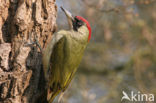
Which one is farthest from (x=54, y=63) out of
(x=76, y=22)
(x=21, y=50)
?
(x=76, y=22)

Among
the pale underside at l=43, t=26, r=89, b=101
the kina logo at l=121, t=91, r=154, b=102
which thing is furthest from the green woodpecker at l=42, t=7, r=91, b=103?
the kina logo at l=121, t=91, r=154, b=102

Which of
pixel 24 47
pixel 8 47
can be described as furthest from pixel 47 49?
pixel 8 47

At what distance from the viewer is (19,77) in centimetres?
284

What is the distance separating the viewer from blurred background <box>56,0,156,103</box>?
7051mm

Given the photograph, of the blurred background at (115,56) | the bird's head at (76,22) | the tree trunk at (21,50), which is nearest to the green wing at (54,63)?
the tree trunk at (21,50)

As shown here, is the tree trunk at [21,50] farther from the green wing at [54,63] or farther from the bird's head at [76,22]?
the bird's head at [76,22]

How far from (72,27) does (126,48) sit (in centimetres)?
466

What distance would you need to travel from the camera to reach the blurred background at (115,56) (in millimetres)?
7051

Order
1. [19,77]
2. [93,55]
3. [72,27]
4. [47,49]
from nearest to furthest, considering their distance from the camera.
→ [19,77] < [47,49] < [72,27] < [93,55]

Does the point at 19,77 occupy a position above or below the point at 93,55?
above

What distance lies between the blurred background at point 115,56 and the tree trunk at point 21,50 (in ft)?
11.5

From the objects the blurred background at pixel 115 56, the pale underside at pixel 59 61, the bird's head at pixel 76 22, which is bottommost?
the blurred background at pixel 115 56

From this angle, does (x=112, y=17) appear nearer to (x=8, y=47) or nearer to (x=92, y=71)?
(x=92, y=71)

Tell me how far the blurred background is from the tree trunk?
350 cm
